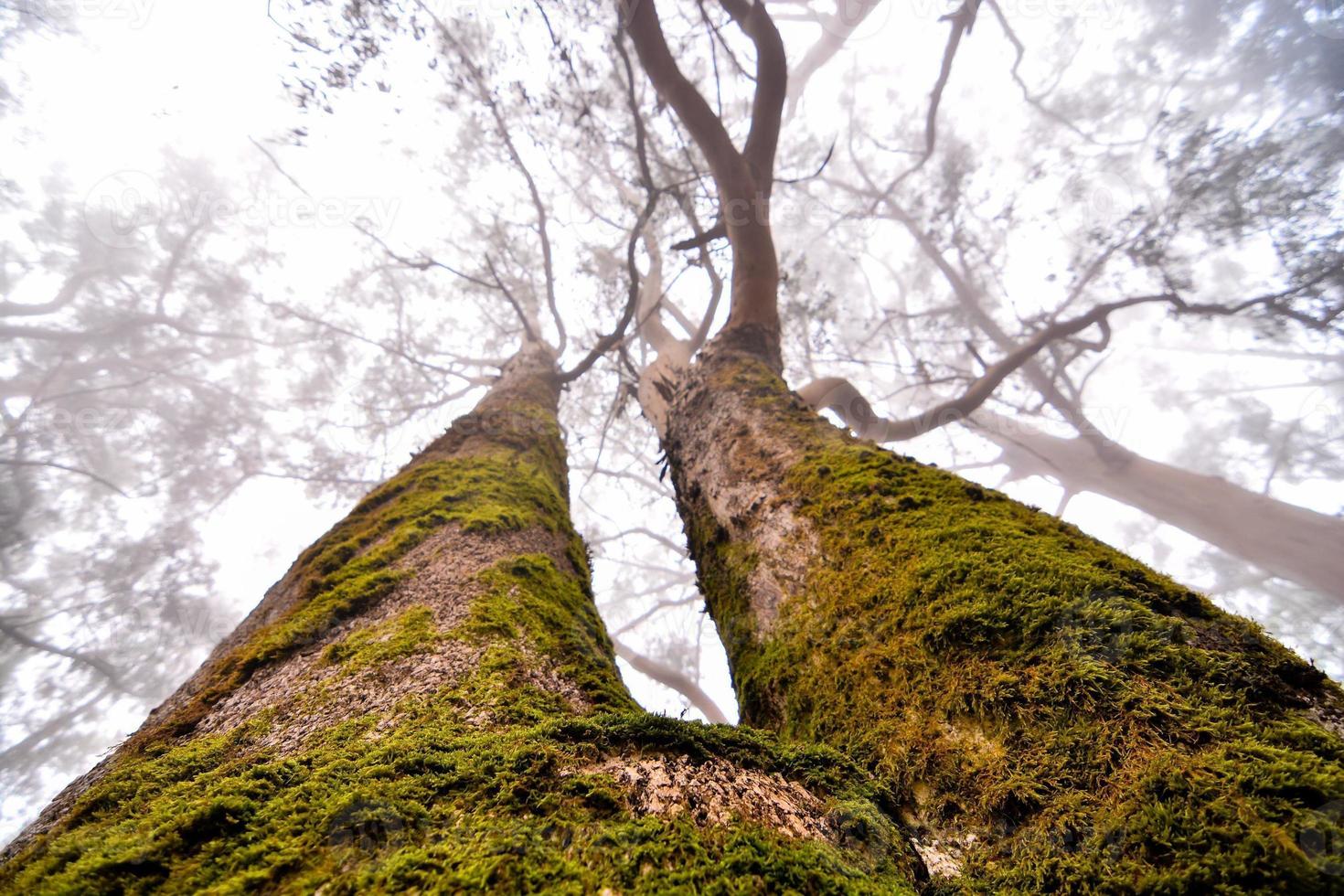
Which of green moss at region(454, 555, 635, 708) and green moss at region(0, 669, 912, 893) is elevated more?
green moss at region(454, 555, 635, 708)

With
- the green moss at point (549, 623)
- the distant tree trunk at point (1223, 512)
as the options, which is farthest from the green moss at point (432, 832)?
the distant tree trunk at point (1223, 512)

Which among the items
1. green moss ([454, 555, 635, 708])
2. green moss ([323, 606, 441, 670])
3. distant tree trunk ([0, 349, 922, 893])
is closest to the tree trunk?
distant tree trunk ([0, 349, 922, 893])

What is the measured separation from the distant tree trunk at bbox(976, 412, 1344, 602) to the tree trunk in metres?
7.35

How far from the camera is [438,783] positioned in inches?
28.7

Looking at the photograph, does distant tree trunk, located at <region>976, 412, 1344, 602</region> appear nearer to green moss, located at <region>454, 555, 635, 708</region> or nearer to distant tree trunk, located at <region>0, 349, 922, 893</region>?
green moss, located at <region>454, 555, 635, 708</region>

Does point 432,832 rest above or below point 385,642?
below

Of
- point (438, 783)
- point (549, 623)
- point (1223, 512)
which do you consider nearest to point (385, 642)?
point (549, 623)

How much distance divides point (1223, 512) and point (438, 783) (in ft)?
33.5

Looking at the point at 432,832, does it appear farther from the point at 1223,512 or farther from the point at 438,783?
the point at 1223,512

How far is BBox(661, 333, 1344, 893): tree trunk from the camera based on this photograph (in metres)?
0.69

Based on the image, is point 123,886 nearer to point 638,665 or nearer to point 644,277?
point 644,277

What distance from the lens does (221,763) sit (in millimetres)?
908

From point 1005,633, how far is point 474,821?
103cm

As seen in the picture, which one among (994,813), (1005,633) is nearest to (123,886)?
(994,813)
